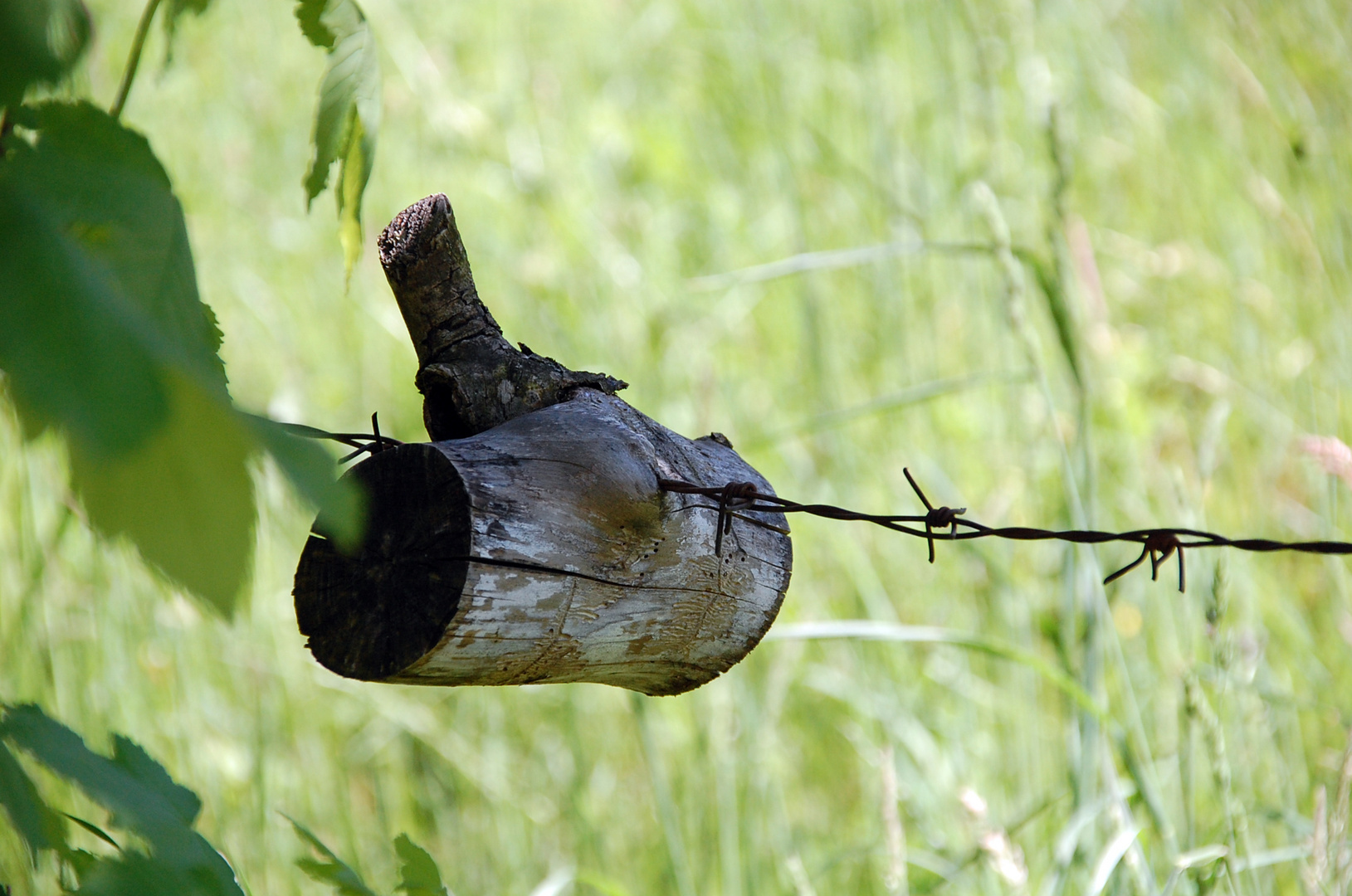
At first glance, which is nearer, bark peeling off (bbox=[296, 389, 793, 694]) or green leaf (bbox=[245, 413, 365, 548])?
green leaf (bbox=[245, 413, 365, 548])

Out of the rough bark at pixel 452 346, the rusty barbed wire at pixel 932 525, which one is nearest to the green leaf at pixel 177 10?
the rough bark at pixel 452 346

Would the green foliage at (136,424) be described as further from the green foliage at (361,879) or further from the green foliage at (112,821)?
the green foliage at (361,879)

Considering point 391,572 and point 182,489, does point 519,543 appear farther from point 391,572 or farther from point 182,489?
point 182,489

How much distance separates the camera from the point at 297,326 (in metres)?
2.72

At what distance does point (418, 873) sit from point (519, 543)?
0.23 metres

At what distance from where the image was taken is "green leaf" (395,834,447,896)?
0.65 meters

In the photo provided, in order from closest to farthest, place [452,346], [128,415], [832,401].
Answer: [128,415]
[452,346]
[832,401]

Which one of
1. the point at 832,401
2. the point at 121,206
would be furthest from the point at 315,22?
the point at 832,401

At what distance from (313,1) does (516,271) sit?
1.48 m

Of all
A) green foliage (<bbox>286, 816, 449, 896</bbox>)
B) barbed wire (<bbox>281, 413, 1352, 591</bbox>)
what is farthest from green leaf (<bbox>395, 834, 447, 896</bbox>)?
barbed wire (<bbox>281, 413, 1352, 591</bbox>)

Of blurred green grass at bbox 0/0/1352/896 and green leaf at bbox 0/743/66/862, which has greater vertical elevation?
blurred green grass at bbox 0/0/1352/896

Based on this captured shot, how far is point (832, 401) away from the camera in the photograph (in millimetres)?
2059

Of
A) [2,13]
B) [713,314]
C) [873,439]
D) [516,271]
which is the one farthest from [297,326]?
[2,13]

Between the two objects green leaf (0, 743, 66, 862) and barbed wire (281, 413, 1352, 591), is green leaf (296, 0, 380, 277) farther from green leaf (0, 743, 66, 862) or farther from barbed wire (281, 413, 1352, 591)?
green leaf (0, 743, 66, 862)
